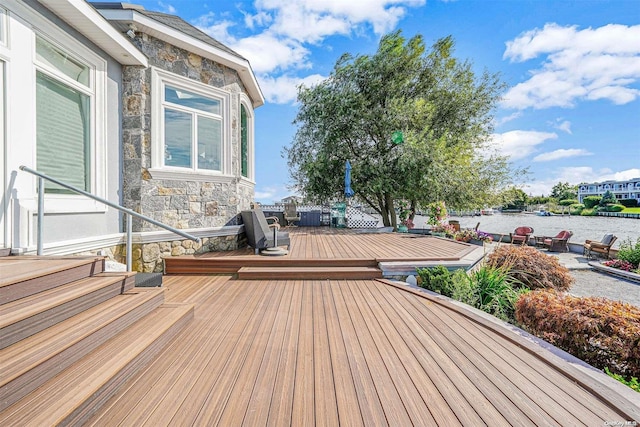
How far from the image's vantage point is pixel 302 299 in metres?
3.54

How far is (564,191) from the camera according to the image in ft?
218

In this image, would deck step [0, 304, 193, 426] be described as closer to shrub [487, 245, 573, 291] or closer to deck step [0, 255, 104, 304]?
deck step [0, 255, 104, 304]

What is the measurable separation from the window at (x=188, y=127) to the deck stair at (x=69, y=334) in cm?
276

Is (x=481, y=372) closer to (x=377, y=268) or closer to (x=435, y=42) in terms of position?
(x=377, y=268)

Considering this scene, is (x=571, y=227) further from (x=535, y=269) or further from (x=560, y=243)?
(x=535, y=269)

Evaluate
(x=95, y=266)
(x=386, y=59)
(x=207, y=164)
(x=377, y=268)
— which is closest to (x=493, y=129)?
(x=386, y=59)

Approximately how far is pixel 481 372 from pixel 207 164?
216 inches

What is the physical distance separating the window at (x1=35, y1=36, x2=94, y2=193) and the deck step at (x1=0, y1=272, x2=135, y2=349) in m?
1.91

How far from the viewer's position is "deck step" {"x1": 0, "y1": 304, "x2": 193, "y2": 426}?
1.33 meters

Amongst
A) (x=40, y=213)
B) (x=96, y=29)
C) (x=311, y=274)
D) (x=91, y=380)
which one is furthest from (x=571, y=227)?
(x=40, y=213)

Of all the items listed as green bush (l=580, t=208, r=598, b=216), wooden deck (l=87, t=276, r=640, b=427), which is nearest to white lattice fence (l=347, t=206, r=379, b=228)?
wooden deck (l=87, t=276, r=640, b=427)

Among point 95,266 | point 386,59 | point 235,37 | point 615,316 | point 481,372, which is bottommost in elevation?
point 481,372

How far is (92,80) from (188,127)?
1.50 meters

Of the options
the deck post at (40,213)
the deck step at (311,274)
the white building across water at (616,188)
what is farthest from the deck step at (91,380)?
the white building across water at (616,188)
